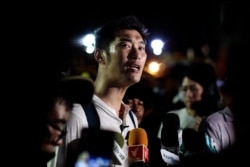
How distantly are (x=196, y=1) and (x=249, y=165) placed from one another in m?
6.08

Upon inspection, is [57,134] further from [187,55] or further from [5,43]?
[187,55]

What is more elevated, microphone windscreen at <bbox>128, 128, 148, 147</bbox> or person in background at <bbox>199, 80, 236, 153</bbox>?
person in background at <bbox>199, 80, 236, 153</bbox>

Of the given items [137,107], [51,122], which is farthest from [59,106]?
[137,107]

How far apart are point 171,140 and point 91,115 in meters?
0.70

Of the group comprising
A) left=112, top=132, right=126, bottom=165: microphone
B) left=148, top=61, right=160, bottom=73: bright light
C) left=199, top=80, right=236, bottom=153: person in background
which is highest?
left=148, top=61, right=160, bottom=73: bright light

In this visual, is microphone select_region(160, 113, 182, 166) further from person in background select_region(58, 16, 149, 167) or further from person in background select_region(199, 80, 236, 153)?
person in background select_region(199, 80, 236, 153)

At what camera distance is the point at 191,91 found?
503cm

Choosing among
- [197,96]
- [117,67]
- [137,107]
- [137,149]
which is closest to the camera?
[137,149]

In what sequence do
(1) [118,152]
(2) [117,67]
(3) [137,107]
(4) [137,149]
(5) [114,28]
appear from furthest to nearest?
(3) [137,107], (5) [114,28], (2) [117,67], (4) [137,149], (1) [118,152]

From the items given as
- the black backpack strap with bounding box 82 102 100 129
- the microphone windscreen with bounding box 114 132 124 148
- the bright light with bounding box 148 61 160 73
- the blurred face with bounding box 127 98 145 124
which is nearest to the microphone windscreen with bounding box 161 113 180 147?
the microphone windscreen with bounding box 114 132 124 148

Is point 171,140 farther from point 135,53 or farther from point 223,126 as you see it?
point 223,126

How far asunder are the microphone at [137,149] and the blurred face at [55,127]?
0.52 metres

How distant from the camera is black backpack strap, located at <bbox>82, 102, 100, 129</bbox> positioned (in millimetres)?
2586

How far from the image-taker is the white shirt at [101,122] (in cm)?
249
